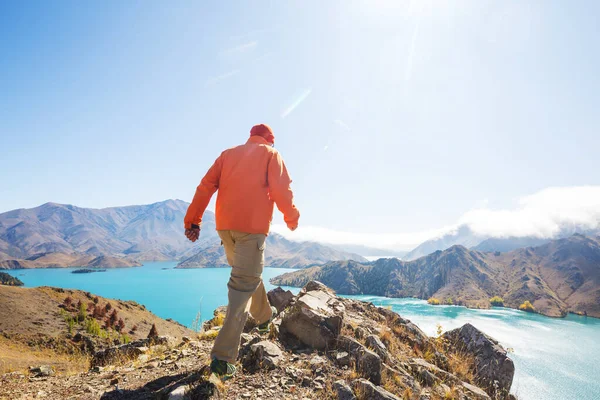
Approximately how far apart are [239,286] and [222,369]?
3.77ft

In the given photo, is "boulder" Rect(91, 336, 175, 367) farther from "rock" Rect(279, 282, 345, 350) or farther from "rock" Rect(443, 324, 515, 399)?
"rock" Rect(443, 324, 515, 399)

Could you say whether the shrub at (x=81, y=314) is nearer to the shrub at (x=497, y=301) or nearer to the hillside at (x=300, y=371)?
the hillside at (x=300, y=371)

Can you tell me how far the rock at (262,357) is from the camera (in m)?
4.47

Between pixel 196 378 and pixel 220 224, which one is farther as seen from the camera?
pixel 220 224

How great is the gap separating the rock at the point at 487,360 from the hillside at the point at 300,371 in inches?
1.1

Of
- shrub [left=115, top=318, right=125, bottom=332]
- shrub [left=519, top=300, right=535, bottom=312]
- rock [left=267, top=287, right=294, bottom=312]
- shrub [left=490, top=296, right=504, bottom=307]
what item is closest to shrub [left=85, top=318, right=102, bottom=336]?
shrub [left=115, top=318, right=125, bottom=332]

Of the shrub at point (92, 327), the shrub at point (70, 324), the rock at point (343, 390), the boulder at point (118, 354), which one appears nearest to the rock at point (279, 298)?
the boulder at point (118, 354)

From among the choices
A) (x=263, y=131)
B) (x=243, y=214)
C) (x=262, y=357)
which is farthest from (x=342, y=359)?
(x=263, y=131)

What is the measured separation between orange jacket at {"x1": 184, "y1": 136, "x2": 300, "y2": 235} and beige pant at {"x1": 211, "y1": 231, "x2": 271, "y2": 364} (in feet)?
0.61

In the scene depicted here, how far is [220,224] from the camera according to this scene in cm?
438

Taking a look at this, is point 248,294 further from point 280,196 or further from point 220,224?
point 280,196

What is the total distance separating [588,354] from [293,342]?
112 metres

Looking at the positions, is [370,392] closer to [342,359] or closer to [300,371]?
[342,359]

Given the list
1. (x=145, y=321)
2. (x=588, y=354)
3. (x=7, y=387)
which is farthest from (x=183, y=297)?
(x=7, y=387)
